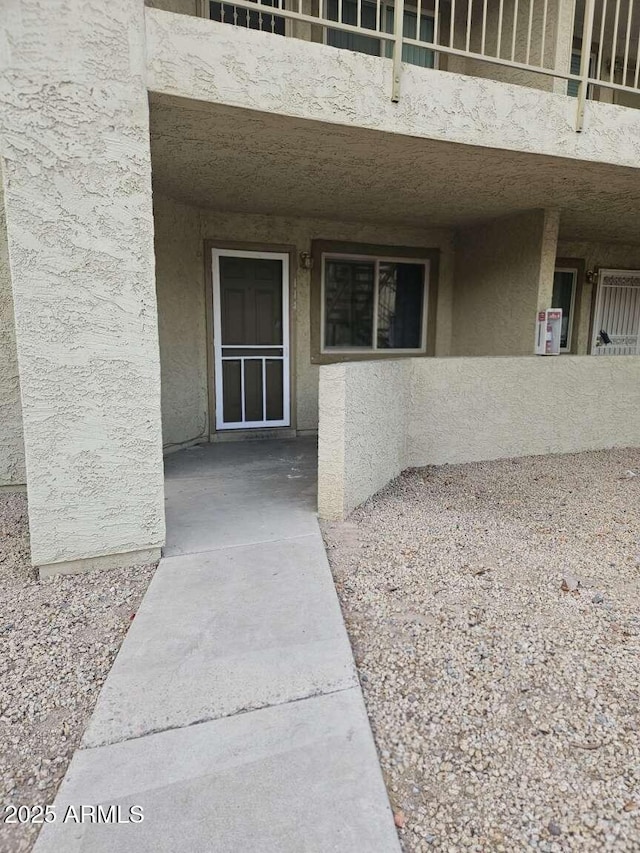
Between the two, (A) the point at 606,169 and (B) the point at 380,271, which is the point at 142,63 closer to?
(A) the point at 606,169

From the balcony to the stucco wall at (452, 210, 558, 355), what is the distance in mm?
1647

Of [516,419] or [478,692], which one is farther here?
[516,419]

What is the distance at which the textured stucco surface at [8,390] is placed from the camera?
4.43 meters

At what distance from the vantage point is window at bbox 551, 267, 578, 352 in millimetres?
8648

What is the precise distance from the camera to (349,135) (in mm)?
3922

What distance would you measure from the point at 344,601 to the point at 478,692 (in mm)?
921

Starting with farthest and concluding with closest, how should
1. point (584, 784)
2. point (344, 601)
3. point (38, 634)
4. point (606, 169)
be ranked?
point (606, 169)
point (344, 601)
point (38, 634)
point (584, 784)

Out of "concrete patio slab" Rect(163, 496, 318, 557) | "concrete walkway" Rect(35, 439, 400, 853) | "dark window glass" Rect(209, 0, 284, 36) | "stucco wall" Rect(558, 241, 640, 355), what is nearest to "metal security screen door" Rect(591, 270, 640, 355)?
"stucco wall" Rect(558, 241, 640, 355)

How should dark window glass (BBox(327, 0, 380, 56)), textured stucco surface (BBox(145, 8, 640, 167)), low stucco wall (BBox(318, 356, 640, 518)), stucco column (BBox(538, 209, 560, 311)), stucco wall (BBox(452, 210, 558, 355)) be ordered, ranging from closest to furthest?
textured stucco surface (BBox(145, 8, 640, 167))
low stucco wall (BBox(318, 356, 640, 518))
dark window glass (BBox(327, 0, 380, 56))
stucco column (BBox(538, 209, 560, 311))
stucco wall (BBox(452, 210, 558, 355))

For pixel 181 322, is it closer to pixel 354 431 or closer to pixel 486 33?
pixel 354 431

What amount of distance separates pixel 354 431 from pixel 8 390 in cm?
315

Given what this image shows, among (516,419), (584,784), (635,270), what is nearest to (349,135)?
(516,419)

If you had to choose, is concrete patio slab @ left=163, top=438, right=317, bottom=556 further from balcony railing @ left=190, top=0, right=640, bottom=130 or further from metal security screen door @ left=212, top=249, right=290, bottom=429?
balcony railing @ left=190, top=0, right=640, bottom=130

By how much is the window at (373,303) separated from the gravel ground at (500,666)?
380 cm
